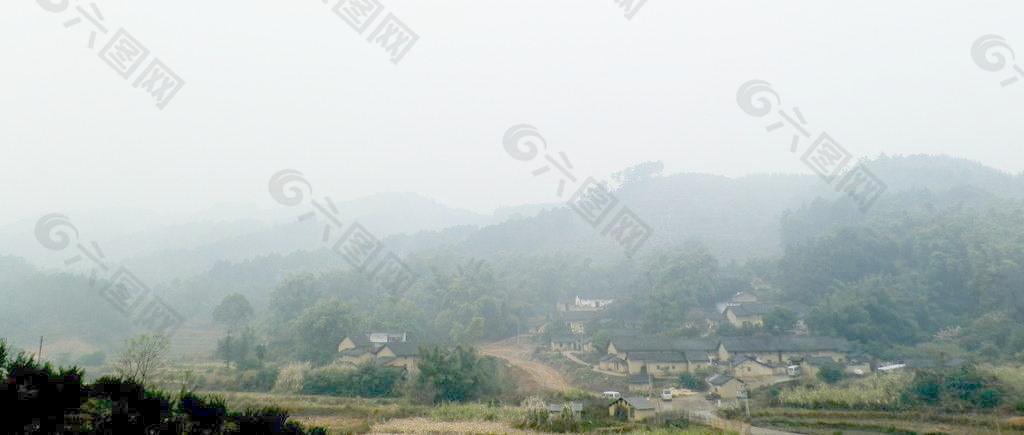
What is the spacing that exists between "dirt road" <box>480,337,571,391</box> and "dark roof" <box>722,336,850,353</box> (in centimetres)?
969

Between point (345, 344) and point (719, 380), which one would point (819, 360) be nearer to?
point (719, 380)

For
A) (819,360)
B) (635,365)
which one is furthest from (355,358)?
(819,360)

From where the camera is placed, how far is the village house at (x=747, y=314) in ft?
111

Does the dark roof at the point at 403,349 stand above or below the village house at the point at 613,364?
above

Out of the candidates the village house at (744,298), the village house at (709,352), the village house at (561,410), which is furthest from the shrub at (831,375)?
the village house at (744,298)

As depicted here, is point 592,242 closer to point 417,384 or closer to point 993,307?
point 993,307

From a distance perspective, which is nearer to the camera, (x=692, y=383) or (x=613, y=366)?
(x=692, y=383)

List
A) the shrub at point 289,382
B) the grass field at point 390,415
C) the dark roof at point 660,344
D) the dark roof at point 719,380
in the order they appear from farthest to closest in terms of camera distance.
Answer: the dark roof at point 660,344, the shrub at point 289,382, the dark roof at point 719,380, the grass field at point 390,415

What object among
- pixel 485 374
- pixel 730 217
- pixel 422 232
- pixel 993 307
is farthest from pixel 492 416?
pixel 730 217

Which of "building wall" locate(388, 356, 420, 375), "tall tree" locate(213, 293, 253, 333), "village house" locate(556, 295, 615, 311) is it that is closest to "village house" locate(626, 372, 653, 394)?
"building wall" locate(388, 356, 420, 375)

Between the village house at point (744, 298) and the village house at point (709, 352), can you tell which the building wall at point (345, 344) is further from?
the village house at point (744, 298)

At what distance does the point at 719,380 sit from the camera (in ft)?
78.8

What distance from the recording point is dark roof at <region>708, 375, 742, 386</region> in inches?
932

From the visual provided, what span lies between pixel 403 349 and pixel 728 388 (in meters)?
17.0
